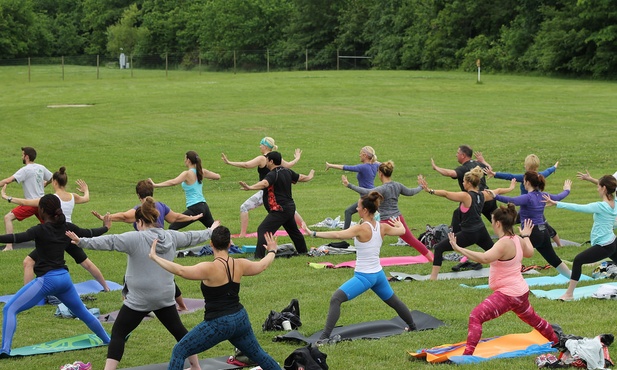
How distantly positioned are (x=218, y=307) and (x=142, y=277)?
1.28 metres

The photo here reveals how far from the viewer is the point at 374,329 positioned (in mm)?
11312

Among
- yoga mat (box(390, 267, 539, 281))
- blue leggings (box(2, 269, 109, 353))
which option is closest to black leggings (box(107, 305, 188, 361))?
blue leggings (box(2, 269, 109, 353))

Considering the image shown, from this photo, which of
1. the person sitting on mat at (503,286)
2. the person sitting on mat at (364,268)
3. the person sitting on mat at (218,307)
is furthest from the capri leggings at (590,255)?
the person sitting on mat at (218,307)

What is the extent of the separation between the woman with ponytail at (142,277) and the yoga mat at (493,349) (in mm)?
2886

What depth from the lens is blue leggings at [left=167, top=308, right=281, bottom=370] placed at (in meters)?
→ 8.52

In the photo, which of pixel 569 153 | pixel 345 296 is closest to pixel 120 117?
pixel 569 153

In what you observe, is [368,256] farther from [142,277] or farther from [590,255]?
[590,255]

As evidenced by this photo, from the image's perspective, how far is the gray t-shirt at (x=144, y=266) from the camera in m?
9.32

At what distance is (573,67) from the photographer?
6156 cm

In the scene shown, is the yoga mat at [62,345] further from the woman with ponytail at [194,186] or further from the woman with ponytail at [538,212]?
the woman with ponytail at [538,212]

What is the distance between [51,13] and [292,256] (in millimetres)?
109735

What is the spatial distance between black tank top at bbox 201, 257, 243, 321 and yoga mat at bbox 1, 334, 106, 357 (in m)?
3.08

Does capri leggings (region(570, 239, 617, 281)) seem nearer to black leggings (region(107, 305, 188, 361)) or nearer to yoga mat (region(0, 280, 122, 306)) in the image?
black leggings (region(107, 305, 188, 361))

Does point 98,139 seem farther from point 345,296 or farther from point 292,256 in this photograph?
point 345,296
